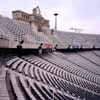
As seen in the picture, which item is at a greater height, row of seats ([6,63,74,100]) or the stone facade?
the stone facade

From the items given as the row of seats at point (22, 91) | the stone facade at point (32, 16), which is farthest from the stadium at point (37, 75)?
the stone facade at point (32, 16)

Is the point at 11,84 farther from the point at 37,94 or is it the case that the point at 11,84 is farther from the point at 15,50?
the point at 15,50

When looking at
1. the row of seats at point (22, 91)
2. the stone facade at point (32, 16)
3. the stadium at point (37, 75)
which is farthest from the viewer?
the stone facade at point (32, 16)

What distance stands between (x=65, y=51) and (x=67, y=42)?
5.54 meters

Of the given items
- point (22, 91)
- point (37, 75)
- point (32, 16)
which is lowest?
point (37, 75)

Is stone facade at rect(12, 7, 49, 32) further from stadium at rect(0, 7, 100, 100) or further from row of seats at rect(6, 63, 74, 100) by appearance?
row of seats at rect(6, 63, 74, 100)

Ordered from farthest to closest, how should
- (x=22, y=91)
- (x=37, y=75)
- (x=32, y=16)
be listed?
(x=32, y=16), (x=37, y=75), (x=22, y=91)

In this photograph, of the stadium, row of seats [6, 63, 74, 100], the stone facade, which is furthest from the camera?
the stone facade

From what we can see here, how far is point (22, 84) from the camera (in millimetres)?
5715

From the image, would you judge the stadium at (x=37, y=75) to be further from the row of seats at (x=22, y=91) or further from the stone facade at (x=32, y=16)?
the stone facade at (x=32, y=16)

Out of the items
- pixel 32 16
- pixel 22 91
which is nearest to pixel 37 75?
pixel 22 91

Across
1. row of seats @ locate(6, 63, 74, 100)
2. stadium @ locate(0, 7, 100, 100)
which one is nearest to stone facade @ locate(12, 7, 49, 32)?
stadium @ locate(0, 7, 100, 100)

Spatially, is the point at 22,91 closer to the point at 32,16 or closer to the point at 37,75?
the point at 37,75

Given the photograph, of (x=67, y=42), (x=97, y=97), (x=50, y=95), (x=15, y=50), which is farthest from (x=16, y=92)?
(x=67, y=42)
